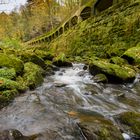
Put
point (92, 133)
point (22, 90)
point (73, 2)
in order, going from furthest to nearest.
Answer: point (73, 2) < point (22, 90) < point (92, 133)

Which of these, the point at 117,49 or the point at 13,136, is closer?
the point at 13,136

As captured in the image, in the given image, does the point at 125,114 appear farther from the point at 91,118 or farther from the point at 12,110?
the point at 12,110


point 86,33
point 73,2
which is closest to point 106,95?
point 86,33

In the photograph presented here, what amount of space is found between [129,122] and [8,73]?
14.6 feet

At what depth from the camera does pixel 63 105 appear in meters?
6.25

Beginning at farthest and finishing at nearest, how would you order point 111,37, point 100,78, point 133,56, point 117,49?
point 111,37
point 117,49
point 133,56
point 100,78

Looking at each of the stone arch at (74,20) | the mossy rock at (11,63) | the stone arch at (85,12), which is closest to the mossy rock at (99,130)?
the mossy rock at (11,63)

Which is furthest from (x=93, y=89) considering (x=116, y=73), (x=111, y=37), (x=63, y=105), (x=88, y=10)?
(x=88, y=10)

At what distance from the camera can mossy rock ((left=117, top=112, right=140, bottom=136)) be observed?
443 cm

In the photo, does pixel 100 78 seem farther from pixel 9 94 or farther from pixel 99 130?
pixel 99 130

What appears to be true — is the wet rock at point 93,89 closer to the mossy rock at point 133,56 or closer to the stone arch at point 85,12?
the mossy rock at point 133,56

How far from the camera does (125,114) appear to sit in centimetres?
493

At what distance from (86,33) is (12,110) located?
14998 millimetres

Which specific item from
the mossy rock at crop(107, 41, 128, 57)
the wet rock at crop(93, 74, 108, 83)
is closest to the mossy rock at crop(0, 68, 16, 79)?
the wet rock at crop(93, 74, 108, 83)
